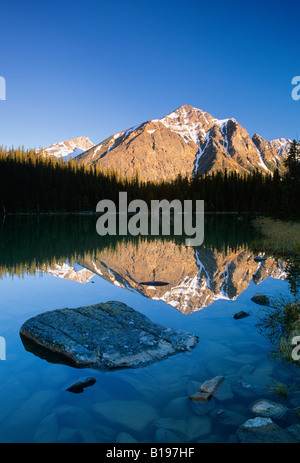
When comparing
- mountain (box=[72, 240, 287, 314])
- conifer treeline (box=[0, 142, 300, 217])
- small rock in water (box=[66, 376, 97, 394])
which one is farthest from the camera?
conifer treeline (box=[0, 142, 300, 217])

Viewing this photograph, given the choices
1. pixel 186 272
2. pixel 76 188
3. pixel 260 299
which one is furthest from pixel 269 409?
pixel 76 188

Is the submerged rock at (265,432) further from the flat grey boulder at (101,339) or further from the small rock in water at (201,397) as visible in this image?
the flat grey boulder at (101,339)

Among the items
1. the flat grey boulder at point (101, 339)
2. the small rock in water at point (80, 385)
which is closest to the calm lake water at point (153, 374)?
the small rock in water at point (80, 385)

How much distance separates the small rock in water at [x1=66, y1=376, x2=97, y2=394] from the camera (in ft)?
17.0

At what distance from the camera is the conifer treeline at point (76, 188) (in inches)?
3738

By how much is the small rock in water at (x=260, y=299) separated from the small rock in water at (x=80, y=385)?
6.89 metres

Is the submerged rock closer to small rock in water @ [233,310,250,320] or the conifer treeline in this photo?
small rock in water @ [233,310,250,320]

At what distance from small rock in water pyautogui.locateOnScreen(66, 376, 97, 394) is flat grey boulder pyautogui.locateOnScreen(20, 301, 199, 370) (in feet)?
1.60

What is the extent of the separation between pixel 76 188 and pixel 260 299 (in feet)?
344

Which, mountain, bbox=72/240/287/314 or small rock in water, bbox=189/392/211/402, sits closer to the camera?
small rock in water, bbox=189/392/211/402

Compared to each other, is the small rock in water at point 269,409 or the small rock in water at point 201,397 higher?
the small rock in water at point 269,409

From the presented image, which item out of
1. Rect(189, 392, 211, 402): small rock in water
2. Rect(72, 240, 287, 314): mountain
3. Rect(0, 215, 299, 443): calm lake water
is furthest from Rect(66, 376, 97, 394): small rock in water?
Rect(72, 240, 287, 314): mountain

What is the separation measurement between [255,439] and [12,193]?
98.8m
